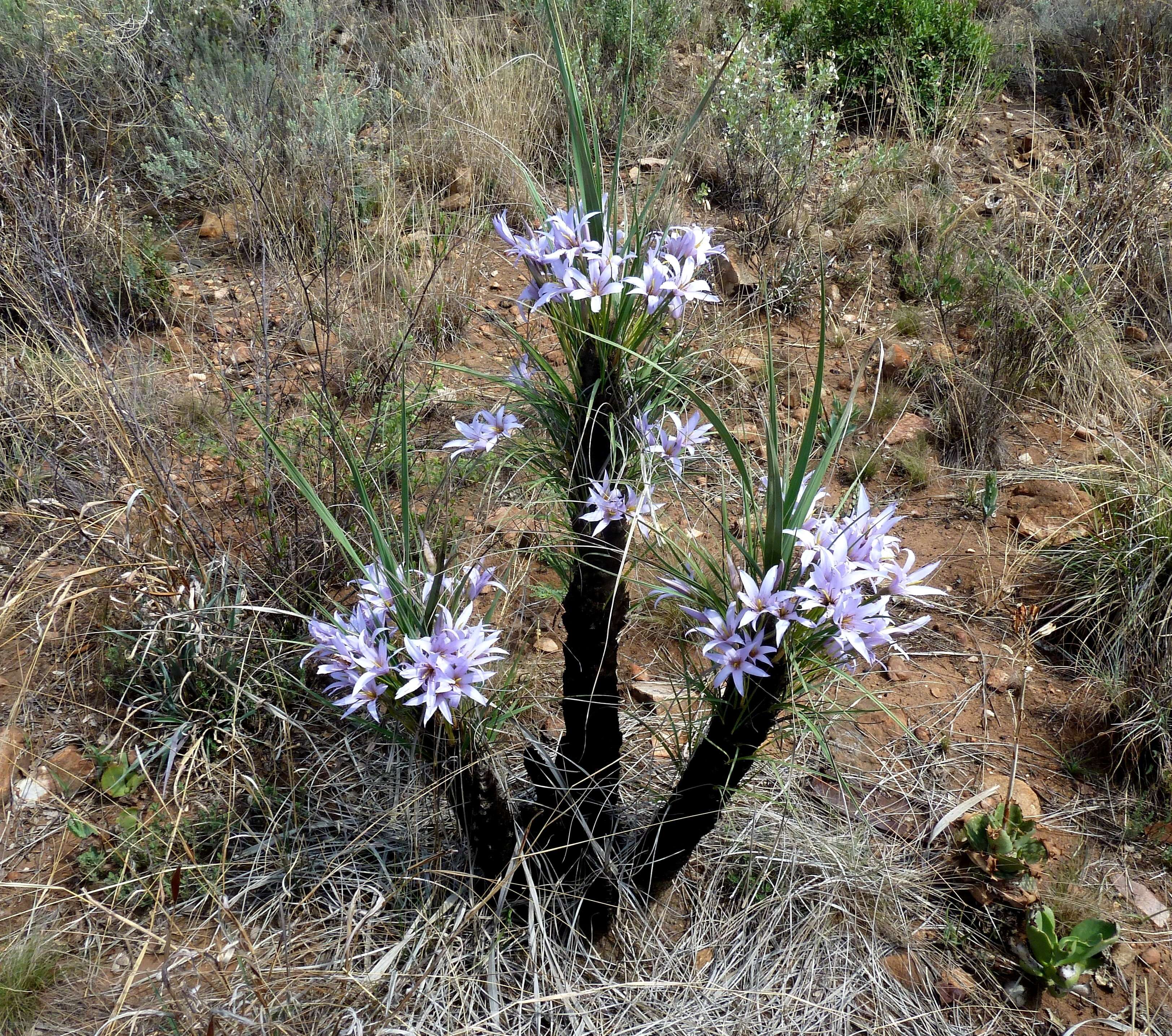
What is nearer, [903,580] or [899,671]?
[903,580]

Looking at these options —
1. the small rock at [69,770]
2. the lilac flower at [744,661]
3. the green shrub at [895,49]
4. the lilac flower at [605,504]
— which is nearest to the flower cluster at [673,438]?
the lilac flower at [605,504]

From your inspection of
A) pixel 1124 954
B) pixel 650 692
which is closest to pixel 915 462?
pixel 650 692

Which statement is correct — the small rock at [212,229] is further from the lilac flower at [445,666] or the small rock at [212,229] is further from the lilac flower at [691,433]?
the lilac flower at [445,666]

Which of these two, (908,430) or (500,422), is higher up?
(500,422)

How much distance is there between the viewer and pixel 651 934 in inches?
81.1

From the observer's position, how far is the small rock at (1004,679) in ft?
9.05

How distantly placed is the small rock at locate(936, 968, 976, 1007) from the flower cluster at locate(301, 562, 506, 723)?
133cm

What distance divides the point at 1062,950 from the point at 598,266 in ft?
6.05

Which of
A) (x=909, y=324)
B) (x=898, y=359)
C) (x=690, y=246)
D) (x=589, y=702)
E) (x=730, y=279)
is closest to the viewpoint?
(x=690, y=246)

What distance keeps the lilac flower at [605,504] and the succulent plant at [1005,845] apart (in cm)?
128

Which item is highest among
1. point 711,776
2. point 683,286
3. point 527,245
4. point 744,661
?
point 527,245

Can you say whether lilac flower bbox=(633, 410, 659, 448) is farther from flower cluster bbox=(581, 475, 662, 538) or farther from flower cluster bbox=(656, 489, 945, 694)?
flower cluster bbox=(656, 489, 945, 694)

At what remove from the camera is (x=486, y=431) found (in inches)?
77.0

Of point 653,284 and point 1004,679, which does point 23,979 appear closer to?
point 653,284
